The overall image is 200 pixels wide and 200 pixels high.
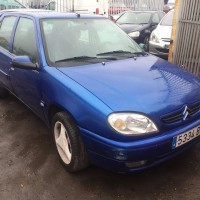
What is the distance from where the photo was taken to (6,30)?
4.34 m

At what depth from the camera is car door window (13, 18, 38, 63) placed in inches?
133

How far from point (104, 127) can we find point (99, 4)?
37.2 ft

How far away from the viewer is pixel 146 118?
2.37m

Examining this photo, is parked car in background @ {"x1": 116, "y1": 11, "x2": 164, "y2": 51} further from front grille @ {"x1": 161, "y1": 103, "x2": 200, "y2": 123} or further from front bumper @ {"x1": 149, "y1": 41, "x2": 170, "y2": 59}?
front grille @ {"x1": 161, "y1": 103, "x2": 200, "y2": 123}

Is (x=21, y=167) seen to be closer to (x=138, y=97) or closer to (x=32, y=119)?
(x=32, y=119)

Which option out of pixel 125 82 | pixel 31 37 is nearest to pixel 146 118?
pixel 125 82

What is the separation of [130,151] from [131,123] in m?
0.23

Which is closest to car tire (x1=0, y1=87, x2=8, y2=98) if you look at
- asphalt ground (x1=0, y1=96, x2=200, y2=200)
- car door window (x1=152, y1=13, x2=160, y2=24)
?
asphalt ground (x1=0, y1=96, x2=200, y2=200)

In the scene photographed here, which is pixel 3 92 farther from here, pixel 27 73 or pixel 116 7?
pixel 116 7

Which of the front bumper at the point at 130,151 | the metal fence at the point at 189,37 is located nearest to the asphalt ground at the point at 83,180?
the front bumper at the point at 130,151

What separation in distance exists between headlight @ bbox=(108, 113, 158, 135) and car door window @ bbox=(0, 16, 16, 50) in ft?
8.16

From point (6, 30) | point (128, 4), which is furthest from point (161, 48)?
point (128, 4)

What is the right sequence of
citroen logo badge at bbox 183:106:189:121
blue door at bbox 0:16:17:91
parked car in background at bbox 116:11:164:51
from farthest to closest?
parked car in background at bbox 116:11:164:51
blue door at bbox 0:16:17:91
citroen logo badge at bbox 183:106:189:121

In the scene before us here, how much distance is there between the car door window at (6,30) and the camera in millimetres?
4152
